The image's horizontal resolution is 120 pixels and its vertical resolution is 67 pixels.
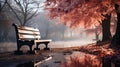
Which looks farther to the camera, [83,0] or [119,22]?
[119,22]

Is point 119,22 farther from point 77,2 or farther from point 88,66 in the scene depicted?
point 88,66

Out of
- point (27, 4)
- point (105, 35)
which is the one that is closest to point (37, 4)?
point (27, 4)

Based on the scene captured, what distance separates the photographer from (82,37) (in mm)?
147750

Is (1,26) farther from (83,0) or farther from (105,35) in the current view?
(83,0)

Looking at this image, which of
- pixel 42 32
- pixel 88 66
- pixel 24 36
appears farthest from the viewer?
pixel 42 32

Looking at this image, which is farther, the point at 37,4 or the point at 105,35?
the point at 37,4

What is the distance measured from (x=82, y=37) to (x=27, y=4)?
98367 millimetres

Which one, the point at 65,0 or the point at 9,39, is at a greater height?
the point at 65,0

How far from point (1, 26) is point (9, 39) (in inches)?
542

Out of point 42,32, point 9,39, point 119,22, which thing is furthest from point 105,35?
point 42,32

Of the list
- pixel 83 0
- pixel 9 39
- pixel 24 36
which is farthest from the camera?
pixel 9 39

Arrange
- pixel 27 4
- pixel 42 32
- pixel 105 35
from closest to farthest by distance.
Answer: pixel 105 35 < pixel 27 4 < pixel 42 32

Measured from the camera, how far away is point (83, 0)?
13516 mm

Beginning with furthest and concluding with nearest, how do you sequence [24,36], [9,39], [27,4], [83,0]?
1. [9,39]
2. [27,4]
3. [24,36]
4. [83,0]
